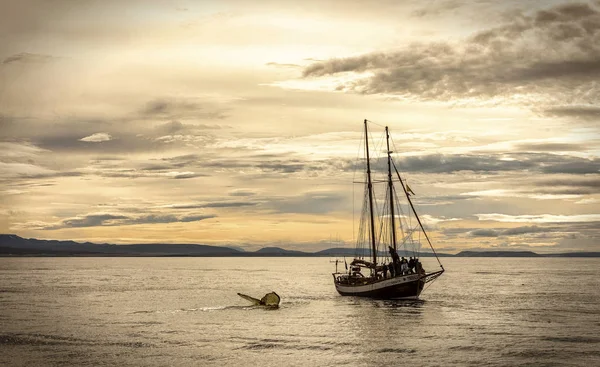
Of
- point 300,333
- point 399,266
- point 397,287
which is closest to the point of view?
point 300,333

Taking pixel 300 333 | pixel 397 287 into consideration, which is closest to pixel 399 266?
pixel 397 287

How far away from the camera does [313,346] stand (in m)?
58.3

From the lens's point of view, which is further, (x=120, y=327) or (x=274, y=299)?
(x=274, y=299)

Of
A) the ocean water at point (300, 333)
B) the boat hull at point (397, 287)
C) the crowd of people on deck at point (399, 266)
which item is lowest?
the ocean water at point (300, 333)

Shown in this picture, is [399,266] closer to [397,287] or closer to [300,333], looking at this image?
[397,287]

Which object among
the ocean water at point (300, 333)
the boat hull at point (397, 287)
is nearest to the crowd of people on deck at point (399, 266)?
the boat hull at point (397, 287)

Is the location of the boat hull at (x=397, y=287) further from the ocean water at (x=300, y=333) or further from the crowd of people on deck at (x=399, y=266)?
the ocean water at (x=300, y=333)

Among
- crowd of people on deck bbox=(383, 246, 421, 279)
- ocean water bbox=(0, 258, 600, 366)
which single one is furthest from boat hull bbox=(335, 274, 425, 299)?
ocean water bbox=(0, 258, 600, 366)

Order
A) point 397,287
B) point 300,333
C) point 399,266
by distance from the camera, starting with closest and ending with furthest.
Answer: point 300,333, point 399,266, point 397,287

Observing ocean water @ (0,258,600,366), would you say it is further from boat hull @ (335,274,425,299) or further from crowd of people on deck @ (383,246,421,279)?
crowd of people on deck @ (383,246,421,279)

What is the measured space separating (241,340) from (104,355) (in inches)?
519

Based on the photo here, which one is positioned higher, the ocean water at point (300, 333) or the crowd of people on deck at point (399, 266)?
the crowd of people on deck at point (399, 266)

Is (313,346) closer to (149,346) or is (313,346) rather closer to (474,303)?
(149,346)

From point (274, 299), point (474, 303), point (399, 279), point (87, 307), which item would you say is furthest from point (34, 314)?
point (474, 303)
